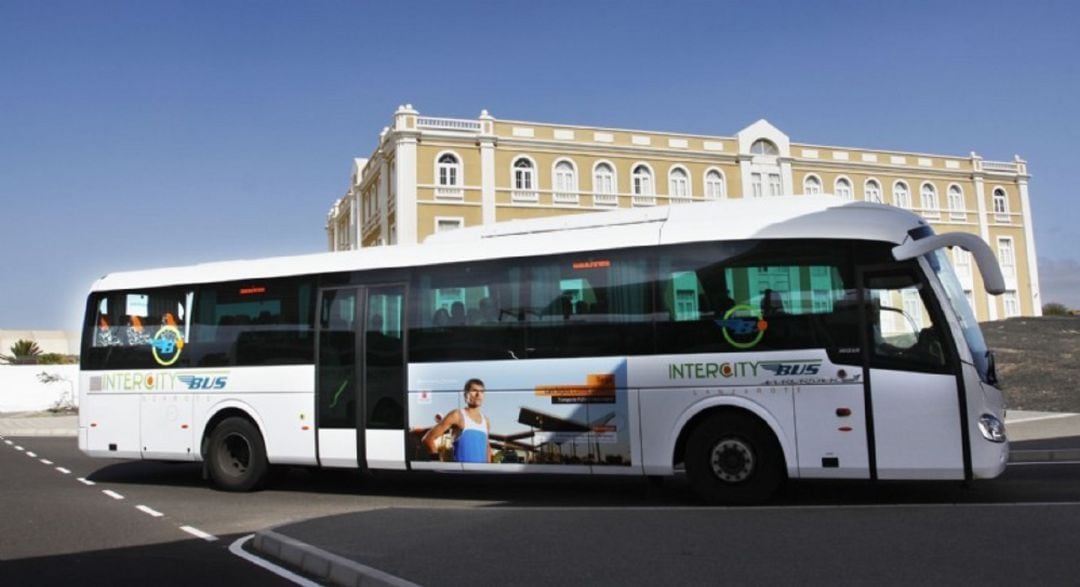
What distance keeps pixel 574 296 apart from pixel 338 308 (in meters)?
3.34

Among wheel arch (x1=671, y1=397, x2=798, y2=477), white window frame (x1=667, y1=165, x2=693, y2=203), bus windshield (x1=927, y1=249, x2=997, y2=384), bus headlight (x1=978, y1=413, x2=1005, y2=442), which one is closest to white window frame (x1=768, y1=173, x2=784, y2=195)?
white window frame (x1=667, y1=165, x2=693, y2=203)

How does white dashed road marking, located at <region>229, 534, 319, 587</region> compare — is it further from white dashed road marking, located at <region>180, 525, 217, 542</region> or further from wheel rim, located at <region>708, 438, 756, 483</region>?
wheel rim, located at <region>708, 438, 756, 483</region>

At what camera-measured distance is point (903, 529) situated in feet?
23.4

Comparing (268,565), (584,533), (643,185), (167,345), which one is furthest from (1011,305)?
(268,565)

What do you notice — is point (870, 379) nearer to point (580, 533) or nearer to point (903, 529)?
point (903, 529)

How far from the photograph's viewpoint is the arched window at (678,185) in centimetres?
5412

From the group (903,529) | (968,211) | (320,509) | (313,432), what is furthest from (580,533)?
(968,211)

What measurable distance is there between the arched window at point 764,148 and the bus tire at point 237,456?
164 ft

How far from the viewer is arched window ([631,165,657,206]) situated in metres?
53.3

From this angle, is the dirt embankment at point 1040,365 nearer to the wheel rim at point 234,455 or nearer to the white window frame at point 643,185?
the wheel rim at point 234,455

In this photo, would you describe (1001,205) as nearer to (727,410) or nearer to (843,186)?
(843,186)

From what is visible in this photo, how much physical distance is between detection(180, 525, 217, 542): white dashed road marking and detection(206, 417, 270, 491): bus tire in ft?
8.24

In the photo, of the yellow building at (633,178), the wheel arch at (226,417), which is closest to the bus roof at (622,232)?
the wheel arch at (226,417)

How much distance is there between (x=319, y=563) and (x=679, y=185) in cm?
4988
